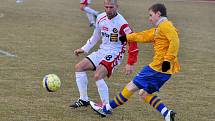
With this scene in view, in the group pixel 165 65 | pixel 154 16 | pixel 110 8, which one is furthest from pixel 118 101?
pixel 110 8

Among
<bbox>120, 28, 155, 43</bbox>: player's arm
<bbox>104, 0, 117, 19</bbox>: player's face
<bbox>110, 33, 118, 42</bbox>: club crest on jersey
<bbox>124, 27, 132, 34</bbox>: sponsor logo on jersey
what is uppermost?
<bbox>104, 0, 117, 19</bbox>: player's face

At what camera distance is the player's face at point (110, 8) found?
324 inches

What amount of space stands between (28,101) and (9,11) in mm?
17144

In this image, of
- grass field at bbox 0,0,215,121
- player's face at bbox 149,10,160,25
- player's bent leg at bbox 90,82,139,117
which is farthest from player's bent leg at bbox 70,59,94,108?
player's face at bbox 149,10,160,25

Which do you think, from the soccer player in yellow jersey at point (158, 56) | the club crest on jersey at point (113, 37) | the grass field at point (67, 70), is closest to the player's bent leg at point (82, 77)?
the grass field at point (67, 70)

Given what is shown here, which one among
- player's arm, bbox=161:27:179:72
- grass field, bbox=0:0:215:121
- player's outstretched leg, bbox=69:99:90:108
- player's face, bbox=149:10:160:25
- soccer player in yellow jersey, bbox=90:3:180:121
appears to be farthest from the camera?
player's outstretched leg, bbox=69:99:90:108

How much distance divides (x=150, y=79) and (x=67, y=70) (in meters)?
5.01

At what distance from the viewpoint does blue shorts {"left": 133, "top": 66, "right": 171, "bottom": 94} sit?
747 cm

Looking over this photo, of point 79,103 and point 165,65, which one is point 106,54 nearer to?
point 79,103

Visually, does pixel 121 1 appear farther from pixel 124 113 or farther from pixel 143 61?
pixel 124 113

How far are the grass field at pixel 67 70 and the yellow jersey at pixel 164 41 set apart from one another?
1.21 meters

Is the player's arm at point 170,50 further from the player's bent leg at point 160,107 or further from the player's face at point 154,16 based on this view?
the player's bent leg at point 160,107

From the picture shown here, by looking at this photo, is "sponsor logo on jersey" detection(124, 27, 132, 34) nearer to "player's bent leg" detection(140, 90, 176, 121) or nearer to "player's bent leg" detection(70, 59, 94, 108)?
"player's bent leg" detection(70, 59, 94, 108)

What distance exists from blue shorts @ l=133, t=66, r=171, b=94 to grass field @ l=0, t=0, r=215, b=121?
0.86m
